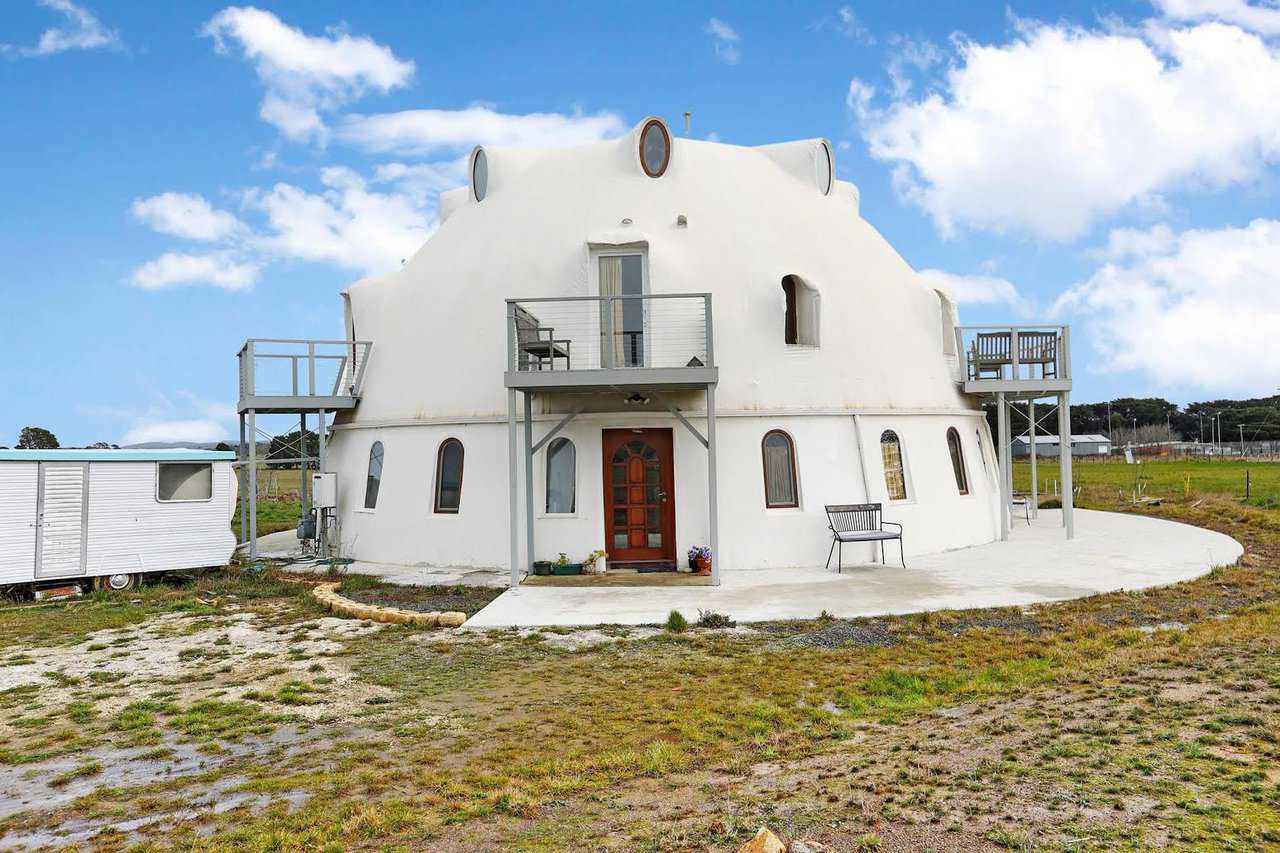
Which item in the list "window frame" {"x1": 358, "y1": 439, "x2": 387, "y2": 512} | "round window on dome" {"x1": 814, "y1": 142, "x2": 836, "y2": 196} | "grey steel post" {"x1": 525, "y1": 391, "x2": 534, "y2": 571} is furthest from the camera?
"round window on dome" {"x1": 814, "y1": 142, "x2": 836, "y2": 196}

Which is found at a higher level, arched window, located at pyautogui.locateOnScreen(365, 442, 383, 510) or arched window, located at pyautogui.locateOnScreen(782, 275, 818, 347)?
arched window, located at pyautogui.locateOnScreen(782, 275, 818, 347)

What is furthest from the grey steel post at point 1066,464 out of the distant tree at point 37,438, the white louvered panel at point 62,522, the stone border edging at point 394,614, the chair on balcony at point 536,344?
the distant tree at point 37,438

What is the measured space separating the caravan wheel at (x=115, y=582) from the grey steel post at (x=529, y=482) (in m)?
7.00

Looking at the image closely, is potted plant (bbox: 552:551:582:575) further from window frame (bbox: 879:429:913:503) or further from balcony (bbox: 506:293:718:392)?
window frame (bbox: 879:429:913:503)

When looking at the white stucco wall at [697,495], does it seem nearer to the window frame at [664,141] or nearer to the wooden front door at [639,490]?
the wooden front door at [639,490]

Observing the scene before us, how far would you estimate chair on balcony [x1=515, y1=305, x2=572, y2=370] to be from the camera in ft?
45.1

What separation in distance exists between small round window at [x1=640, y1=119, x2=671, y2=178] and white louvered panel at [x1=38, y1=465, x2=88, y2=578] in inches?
456

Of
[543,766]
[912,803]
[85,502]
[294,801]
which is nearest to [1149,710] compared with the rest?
[912,803]

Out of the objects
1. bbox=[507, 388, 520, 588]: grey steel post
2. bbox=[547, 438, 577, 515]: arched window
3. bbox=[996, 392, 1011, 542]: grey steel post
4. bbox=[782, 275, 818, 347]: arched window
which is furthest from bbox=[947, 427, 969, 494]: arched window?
bbox=[507, 388, 520, 588]: grey steel post

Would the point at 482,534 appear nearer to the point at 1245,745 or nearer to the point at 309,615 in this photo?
the point at 309,615

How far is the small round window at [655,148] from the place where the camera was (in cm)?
1636

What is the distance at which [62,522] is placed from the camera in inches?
543

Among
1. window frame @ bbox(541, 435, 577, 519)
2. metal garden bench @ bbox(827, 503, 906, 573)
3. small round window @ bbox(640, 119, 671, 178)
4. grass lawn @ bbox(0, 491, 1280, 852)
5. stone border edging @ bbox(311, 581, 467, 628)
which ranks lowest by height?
grass lawn @ bbox(0, 491, 1280, 852)

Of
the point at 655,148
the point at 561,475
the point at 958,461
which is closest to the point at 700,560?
the point at 561,475
